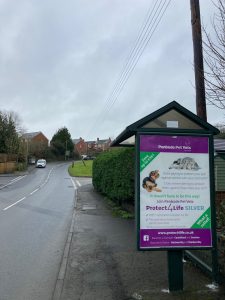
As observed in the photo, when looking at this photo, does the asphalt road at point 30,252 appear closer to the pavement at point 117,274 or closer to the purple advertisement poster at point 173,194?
the pavement at point 117,274

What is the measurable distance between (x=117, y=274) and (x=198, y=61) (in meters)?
6.14

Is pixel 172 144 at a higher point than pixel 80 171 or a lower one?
higher

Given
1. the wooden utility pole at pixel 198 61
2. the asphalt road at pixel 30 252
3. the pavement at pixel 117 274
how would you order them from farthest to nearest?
1. the wooden utility pole at pixel 198 61
2. the asphalt road at pixel 30 252
3. the pavement at pixel 117 274

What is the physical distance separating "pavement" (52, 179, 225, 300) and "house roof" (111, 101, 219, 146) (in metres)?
2.52

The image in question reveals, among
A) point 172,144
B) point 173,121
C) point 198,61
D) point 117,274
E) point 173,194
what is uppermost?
point 198,61

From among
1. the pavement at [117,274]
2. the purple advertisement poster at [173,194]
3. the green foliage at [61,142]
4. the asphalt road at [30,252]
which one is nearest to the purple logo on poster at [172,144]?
the purple advertisement poster at [173,194]

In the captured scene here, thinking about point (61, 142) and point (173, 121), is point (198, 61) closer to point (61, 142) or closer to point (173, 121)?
point (173, 121)

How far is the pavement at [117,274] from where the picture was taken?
22.3 ft

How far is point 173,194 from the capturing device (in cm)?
686

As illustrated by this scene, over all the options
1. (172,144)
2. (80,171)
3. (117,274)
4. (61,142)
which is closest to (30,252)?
(117,274)

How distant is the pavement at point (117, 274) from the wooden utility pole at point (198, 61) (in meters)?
3.82

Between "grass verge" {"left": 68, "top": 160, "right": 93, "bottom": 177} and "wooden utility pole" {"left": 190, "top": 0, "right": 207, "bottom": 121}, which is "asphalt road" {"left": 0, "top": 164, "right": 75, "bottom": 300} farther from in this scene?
"grass verge" {"left": 68, "top": 160, "right": 93, "bottom": 177}

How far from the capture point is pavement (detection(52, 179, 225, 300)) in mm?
6805

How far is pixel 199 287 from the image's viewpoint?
6984mm
